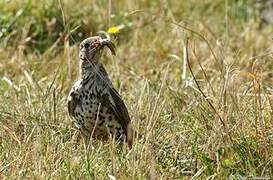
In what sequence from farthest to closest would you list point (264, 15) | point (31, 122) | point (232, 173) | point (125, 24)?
point (264, 15)
point (125, 24)
point (31, 122)
point (232, 173)

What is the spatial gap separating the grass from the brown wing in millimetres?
73

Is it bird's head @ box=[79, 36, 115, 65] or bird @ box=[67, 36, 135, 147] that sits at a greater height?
bird's head @ box=[79, 36, 115, 65]

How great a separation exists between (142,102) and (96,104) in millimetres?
387

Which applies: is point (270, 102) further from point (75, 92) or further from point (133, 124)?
point (75, 92)

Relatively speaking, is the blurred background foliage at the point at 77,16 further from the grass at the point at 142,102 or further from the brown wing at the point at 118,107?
the brown wing at the point at 118,107

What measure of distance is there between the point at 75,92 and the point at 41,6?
9.95ft

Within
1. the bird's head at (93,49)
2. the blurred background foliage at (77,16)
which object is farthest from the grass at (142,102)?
the bird's head at (93,49)

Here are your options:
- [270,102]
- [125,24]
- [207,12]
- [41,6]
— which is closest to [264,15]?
[207,12]

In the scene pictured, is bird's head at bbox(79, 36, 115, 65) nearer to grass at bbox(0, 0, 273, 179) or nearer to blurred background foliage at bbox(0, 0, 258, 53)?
grass at bbox(0, 0, 273, 179)

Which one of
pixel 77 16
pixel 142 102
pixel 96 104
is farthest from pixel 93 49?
pixel 77 16

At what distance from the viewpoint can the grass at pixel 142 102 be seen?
15.5ft

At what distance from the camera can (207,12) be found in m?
9.16

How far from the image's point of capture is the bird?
17.2 ft

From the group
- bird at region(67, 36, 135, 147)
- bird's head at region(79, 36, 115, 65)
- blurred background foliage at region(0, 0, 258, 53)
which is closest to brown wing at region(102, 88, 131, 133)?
bird at region(67, 36, 135, 147)
